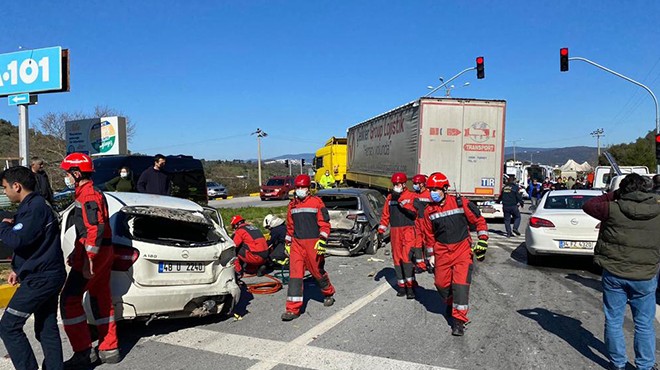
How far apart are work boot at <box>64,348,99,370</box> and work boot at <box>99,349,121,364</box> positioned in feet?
0.29

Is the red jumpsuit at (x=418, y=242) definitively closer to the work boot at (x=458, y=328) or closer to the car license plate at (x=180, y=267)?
the work boot at (x=458, y=328)

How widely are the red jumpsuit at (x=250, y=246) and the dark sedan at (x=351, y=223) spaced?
6.68 feet

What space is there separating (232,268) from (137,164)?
23.3 ft

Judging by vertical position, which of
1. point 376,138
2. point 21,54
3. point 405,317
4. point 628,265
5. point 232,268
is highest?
point 21,54

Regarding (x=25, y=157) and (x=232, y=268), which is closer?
(x=232, y=268)

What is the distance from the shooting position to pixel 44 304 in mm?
3902

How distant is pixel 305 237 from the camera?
6199mm

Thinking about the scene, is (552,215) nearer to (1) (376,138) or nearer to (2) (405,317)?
(2) (405,317)

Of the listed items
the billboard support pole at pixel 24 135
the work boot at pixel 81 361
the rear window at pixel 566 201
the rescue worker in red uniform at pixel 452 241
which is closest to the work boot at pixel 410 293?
the rescue worker in red uniform at pixel 452 241

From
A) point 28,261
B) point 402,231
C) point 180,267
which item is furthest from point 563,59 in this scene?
point 28,261

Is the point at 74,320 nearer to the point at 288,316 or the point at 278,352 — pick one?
the point at 278,352

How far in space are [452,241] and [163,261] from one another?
9.96 ft

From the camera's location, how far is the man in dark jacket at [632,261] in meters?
4.12

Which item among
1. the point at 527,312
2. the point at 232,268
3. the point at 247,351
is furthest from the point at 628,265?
the point at 232,268
